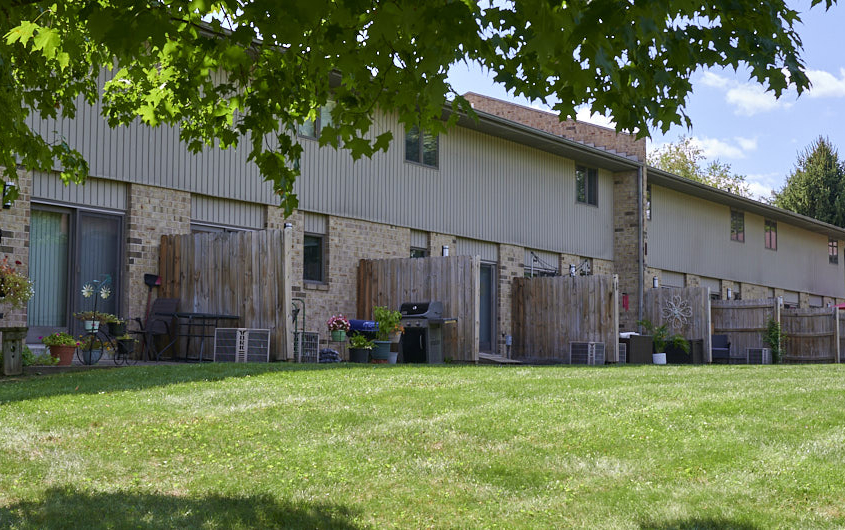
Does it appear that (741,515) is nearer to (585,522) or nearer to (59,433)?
(585,522)

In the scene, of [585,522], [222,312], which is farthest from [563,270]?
[585,522]

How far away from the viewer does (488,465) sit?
6.46 metres

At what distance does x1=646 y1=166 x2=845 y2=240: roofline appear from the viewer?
27.4m

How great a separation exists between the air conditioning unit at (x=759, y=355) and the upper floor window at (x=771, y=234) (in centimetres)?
987

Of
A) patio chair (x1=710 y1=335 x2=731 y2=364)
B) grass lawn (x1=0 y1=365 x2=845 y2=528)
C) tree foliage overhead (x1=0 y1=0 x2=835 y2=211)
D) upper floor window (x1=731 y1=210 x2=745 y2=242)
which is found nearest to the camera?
tree foliage overhead (x1=0 y1=0 x2=835 y2=211)

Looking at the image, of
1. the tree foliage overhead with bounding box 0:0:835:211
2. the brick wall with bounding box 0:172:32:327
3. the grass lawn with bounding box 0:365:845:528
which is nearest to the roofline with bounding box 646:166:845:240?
the brick wall with bounding box 0:172:32:327

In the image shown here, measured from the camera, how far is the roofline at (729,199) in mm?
27391

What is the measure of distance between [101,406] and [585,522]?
4.53 m

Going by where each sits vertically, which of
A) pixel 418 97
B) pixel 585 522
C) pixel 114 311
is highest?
pixel 418 97

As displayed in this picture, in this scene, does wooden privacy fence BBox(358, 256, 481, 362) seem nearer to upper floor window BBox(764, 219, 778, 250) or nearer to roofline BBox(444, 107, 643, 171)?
roofline BBox(444, 107, 643, 171)

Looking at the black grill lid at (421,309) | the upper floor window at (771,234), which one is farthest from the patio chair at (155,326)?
the upper floor window at (771,234)

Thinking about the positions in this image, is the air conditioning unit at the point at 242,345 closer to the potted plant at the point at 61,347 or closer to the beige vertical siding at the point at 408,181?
the potted plant at the point at 61,347

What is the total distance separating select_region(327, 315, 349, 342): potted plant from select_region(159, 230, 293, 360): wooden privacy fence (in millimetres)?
2265

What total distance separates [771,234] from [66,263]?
89.9 feet
